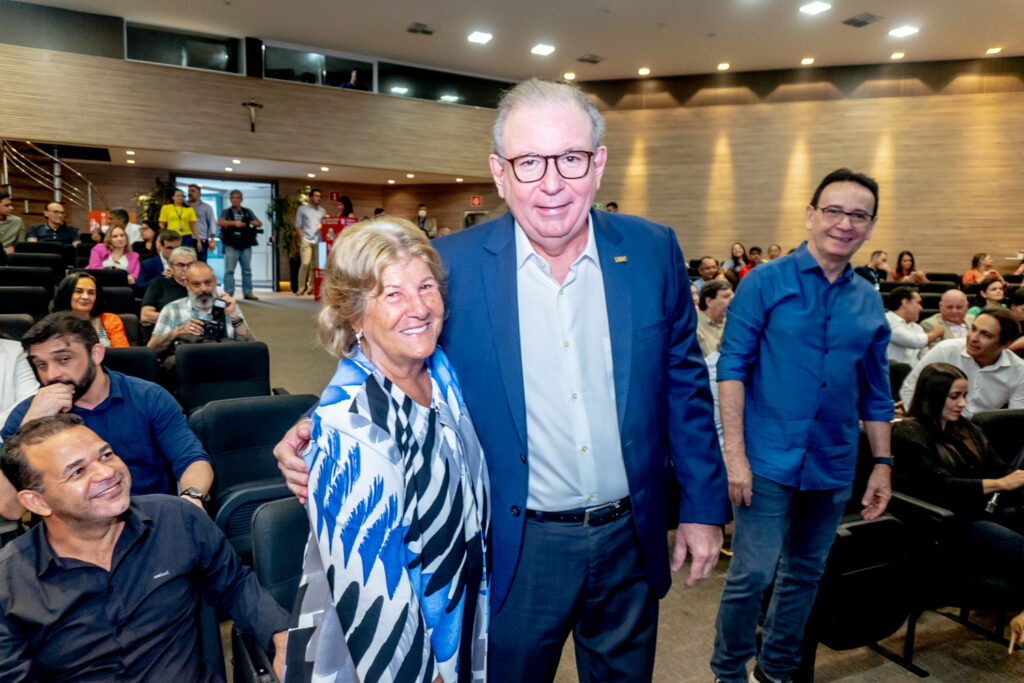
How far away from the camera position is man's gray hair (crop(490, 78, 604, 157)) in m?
1.25

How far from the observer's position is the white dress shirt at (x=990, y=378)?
3574mm

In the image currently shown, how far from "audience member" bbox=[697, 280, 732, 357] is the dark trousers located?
330cm

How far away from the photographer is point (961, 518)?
2.57 m

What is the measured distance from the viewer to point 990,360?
3.56m

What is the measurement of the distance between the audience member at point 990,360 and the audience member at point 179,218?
30.8 ft

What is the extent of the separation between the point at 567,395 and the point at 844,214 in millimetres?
1233

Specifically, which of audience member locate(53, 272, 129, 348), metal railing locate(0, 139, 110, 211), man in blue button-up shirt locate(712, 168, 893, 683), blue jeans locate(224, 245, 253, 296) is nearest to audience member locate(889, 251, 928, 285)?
man in blue button-up shirt locate(712, 168, 893, 683)

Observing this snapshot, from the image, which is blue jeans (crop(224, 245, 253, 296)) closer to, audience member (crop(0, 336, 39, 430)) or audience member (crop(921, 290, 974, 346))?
audience member (crop(0, 336, 39, 430))

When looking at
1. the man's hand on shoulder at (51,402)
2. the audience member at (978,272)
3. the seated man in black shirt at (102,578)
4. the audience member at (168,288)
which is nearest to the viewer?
the seated man in black shirt at (102,578)

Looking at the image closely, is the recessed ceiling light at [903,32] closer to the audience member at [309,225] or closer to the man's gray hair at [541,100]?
the audience member at [309,225]

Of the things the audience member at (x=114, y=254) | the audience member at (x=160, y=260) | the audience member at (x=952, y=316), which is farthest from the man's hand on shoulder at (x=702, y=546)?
the audience member at (x=114, y=254)

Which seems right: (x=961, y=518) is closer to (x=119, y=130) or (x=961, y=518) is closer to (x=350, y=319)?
(x=350, y=319)

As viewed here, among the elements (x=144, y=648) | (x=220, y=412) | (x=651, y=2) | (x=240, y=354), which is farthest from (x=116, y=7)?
(x=144, y=648)

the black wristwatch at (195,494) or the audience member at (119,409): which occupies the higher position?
the audience member at (119,409)
